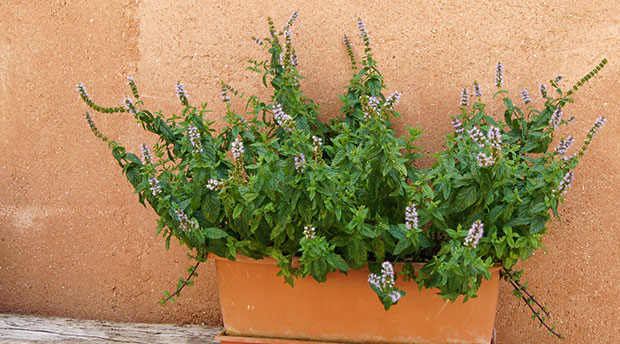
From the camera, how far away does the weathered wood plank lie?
2.30 meters

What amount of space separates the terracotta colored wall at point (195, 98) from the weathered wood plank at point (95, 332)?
0.27 feet

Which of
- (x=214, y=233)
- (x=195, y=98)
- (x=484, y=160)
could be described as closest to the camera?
(x=484, y=160)

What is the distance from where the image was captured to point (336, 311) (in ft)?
6.17

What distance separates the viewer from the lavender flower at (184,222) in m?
1.75

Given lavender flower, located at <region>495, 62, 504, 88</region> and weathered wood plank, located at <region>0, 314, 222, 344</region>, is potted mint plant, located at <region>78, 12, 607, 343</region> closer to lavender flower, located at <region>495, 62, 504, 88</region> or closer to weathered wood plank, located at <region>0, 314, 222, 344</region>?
lavender flower, located at <region>495, 62, 504, 88</region>

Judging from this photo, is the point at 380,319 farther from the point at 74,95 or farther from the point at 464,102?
the point at 74,95

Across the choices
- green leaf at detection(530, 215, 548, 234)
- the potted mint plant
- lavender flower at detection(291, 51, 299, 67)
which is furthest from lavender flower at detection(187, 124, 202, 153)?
green leaf at detection(530, 215, 548, 234)

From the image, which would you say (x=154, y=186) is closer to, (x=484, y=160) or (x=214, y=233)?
(x=214, y=233)

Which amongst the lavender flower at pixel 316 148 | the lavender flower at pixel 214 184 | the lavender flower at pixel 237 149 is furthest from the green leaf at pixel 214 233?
the lavender flower at pixel 316 148

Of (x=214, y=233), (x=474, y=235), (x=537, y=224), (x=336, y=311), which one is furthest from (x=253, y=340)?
(x=537, y=224)

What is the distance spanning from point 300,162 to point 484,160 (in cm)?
46

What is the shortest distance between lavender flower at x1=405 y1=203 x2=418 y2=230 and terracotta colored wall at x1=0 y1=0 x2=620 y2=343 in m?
0.61

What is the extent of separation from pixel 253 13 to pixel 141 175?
2.63 ft

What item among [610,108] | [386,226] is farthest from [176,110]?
[610,108]
